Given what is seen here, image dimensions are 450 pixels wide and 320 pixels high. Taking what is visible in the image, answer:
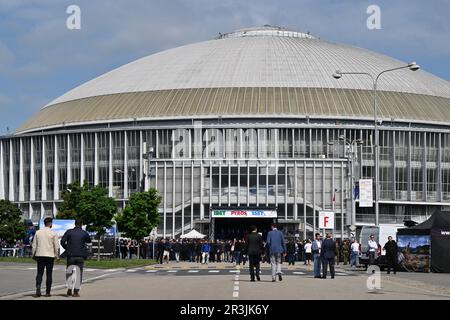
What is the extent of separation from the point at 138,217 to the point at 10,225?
15.5 meters

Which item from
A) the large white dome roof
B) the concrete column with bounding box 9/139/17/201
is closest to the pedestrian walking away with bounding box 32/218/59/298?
the large white dome roof

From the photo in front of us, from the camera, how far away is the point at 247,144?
378ft

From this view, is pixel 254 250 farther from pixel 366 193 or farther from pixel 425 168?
pixel 425 168

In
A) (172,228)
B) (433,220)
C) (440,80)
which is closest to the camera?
(433,220)

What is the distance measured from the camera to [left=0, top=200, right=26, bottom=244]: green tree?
94.4 meters

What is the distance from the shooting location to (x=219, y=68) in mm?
125875

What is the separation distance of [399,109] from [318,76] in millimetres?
10714

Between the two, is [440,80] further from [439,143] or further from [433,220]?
[433,220]

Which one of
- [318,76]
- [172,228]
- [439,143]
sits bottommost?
[172,228]

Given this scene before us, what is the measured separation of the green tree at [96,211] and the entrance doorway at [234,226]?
2035 centimetres

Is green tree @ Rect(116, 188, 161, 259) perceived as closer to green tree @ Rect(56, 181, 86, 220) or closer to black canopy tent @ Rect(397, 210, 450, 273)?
green tree @ Rect(56, 181, 86, 220)
